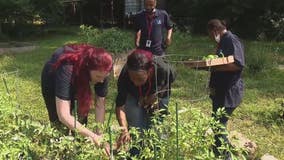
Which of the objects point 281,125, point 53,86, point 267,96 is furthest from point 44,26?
point 53,86

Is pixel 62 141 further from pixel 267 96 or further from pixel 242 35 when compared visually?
pixel 242 35

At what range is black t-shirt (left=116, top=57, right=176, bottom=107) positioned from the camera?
128 inches

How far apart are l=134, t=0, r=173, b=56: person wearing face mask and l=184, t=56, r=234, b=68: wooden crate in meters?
2.31

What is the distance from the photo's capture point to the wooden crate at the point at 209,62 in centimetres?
329

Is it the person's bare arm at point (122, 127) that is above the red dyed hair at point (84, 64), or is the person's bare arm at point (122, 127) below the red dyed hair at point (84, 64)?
below

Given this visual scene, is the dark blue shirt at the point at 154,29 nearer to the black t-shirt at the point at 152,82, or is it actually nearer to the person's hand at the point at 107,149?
the black t-shirt at the point at 152,82

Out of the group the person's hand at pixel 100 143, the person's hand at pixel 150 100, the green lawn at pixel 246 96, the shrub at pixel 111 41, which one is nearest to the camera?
the person's hand at pixel 100 143

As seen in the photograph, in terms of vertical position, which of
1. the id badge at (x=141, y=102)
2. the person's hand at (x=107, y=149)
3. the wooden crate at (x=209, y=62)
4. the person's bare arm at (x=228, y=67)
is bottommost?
the id badge at (x=141, y=102)

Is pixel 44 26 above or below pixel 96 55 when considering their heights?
below

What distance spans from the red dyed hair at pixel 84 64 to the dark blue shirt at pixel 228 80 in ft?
4.10

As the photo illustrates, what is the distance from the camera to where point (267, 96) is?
21.5ft

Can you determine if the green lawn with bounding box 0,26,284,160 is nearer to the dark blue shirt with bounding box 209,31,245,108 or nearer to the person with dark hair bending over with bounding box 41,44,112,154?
the dark blue shirt with bounding box 209,31,245,108

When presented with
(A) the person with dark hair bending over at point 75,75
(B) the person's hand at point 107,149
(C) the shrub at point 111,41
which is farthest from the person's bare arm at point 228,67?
(C) the shrub at point 111,41

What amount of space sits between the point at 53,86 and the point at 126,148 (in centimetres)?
92
